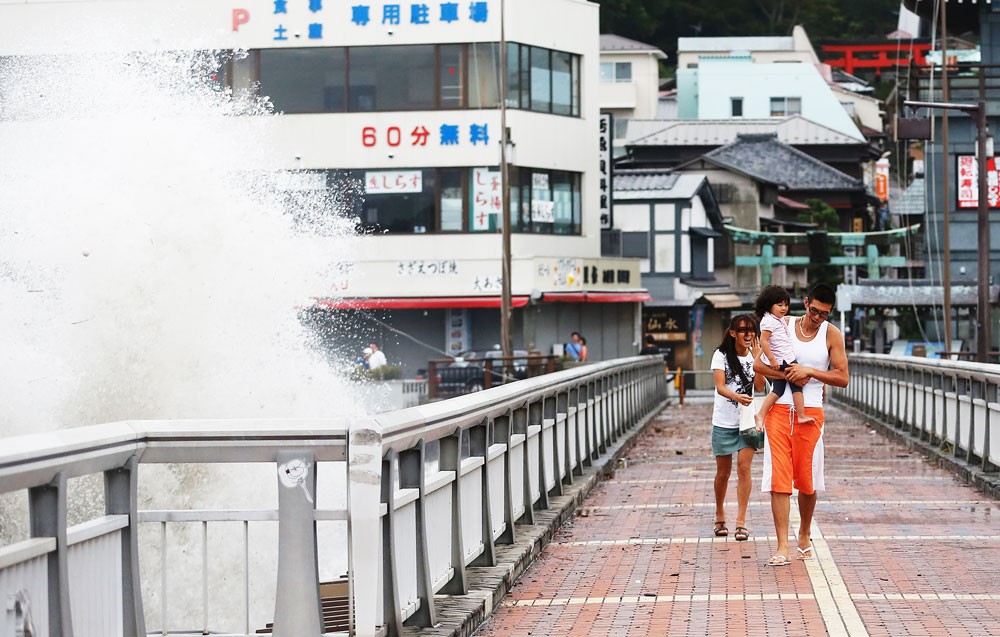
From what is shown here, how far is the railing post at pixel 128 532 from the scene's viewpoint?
20.8ft

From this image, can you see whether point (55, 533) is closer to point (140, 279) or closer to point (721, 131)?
point (140, 279)

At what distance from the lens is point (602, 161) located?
170 feet

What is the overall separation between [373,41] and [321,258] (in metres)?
10.6

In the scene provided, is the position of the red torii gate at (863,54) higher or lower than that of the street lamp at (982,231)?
higher

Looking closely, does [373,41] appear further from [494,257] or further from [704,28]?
[704,28]

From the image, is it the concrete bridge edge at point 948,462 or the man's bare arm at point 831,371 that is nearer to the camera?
the man's bare arm at point 831,371

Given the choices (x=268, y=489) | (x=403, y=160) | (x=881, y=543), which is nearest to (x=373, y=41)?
(x=403, y=160)

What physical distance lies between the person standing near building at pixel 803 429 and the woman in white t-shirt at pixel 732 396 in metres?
1.47

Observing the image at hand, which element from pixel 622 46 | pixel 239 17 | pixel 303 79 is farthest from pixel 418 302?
pixel 622 46

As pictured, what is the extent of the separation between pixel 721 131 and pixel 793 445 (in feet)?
236

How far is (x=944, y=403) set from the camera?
2142cm

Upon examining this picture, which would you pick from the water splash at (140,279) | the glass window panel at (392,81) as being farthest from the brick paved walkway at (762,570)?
the glass window panel at (392,81)

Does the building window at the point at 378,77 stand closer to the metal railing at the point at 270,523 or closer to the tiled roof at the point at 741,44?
the metal railing at the point at 270,523

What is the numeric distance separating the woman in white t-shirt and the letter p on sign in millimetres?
36570
